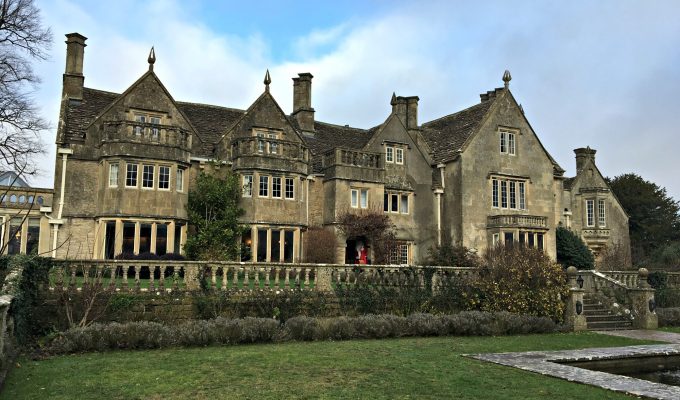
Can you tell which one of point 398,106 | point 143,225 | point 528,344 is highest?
point 398,106

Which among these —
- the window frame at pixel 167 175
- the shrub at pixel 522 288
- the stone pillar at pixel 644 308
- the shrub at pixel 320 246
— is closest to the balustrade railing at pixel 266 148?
the window frame at pixel 167 175

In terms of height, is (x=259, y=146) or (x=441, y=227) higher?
(x=259, y=146)

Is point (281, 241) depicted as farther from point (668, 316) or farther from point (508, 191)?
point (668, 316)

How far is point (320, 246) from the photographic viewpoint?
3192 cm

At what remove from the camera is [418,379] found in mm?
10844

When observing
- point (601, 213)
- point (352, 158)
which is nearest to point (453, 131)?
point (352, 158)

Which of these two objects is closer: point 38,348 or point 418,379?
point 418,379

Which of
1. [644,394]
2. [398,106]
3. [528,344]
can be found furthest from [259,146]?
[644,394]

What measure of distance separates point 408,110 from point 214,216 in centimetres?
1668

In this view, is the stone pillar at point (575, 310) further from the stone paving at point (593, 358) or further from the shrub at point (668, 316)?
the shrub at point (668, 316)

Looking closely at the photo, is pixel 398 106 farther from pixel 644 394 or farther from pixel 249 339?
pixel 644 394

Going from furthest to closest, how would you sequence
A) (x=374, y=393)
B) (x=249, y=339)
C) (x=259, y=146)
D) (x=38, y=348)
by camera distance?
(x=259, y=146)
(x=249, y=339)
(x=38, y=348)
(x=374, y=393)

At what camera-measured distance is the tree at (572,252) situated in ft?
130

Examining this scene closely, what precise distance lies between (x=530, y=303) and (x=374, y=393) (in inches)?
538
